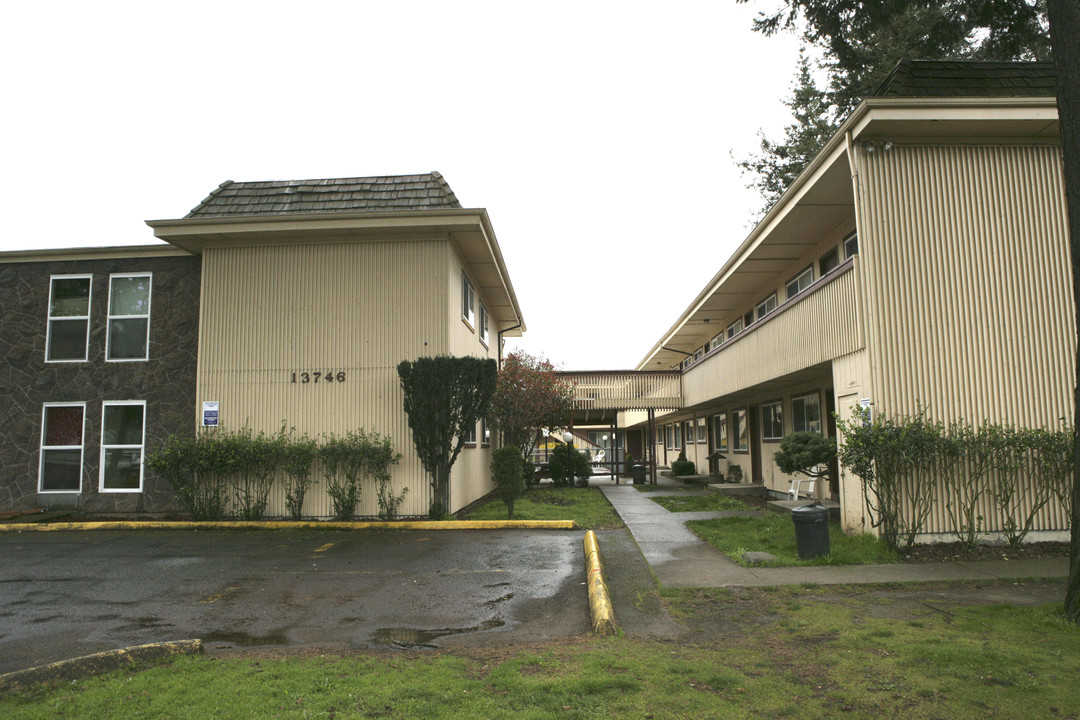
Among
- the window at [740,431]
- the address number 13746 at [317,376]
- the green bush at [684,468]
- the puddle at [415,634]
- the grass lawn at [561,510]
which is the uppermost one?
the address number 13746 at [317,376]

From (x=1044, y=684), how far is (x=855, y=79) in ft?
79.4

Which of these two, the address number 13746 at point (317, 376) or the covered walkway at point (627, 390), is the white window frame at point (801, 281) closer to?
the covered walkway at point (627, 390)

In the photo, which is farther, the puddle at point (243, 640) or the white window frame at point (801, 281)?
the white window frame at point (801, 281)

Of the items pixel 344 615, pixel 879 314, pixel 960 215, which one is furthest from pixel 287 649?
pixel 960 215

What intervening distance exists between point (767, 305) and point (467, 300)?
345 inches

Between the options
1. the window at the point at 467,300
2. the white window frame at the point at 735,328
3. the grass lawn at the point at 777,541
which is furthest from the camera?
the white window frame at the point at 735,328

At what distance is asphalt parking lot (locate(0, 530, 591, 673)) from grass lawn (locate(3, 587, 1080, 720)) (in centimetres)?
83

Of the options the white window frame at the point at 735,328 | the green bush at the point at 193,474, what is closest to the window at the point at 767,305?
the white window frame at the point at 735,328

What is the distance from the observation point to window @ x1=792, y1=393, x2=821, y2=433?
1622 cm

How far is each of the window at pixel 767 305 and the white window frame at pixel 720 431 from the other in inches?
217

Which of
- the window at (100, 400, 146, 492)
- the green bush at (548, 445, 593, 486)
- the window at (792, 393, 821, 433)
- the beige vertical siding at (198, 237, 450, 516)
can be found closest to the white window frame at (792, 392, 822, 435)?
the window at (792, 393, 821, 433)

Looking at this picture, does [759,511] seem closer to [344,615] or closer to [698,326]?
[344,615]

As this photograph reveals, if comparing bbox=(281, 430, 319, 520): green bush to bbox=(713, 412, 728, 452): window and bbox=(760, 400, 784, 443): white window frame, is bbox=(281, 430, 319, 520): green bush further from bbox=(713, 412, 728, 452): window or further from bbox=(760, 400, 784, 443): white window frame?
bbox=(713, 412, 728, 452): window

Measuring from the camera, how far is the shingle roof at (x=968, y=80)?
10914 mm
